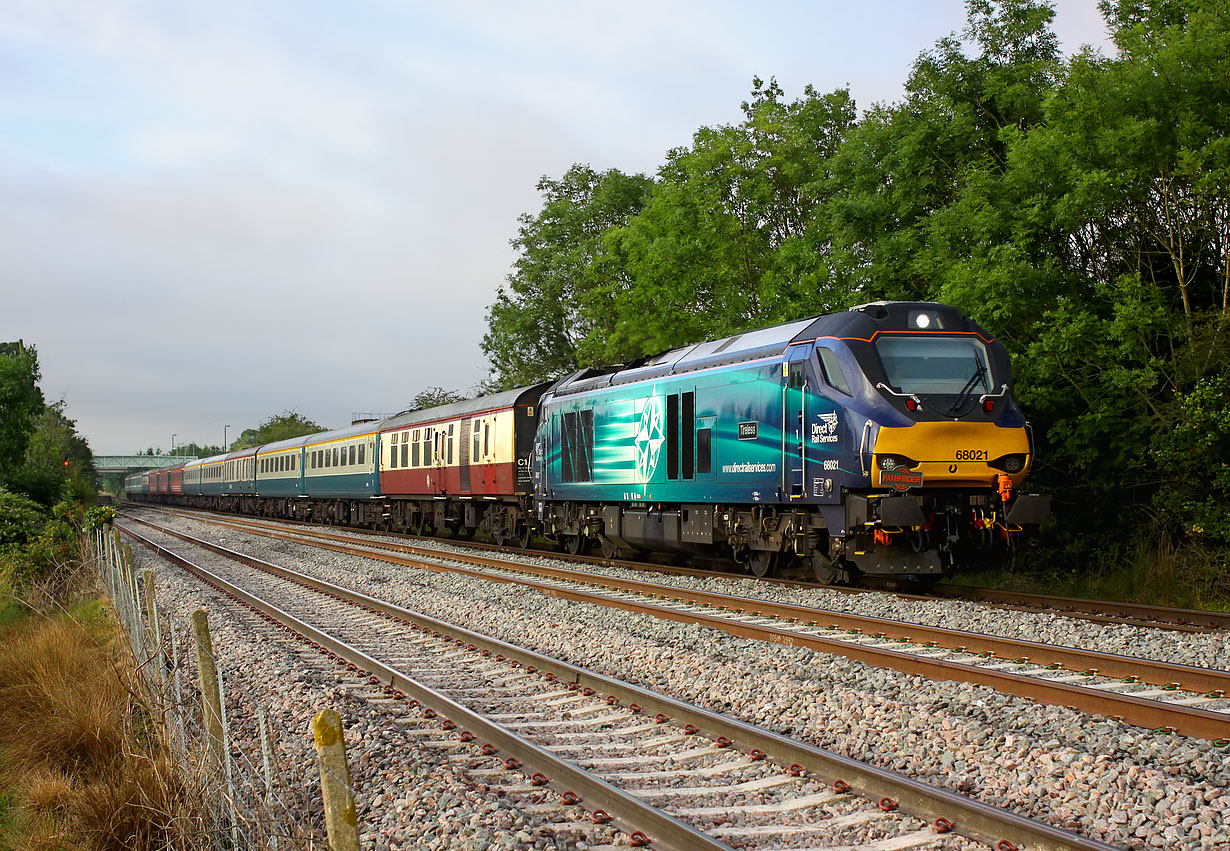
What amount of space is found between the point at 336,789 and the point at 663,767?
2910mm

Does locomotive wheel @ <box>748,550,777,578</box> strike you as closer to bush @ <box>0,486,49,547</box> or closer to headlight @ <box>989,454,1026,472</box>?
headlight @ <box>989,454,1026,472</box>

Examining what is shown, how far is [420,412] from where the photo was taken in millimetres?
30125

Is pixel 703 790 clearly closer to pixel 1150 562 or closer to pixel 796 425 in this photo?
pixel 796 425

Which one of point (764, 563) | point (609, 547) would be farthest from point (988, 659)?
point (609, 547)

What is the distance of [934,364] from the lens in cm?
1198

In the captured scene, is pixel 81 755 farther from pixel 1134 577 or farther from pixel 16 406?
pixel 16 406

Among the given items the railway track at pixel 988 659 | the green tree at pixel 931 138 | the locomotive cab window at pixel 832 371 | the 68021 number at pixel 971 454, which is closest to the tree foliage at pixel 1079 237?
the green tree at pixel 931 138

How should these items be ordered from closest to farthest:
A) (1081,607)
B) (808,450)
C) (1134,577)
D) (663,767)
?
(663,767), (1081,607), (808,450), (1134,577)

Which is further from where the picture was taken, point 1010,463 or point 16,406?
point 16,406

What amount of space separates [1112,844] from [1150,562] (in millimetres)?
10619

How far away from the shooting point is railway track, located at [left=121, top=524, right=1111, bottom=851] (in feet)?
15.3

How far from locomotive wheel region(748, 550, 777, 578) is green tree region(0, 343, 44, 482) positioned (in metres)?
29.9

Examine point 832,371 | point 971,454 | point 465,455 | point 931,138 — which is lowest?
point 971,454

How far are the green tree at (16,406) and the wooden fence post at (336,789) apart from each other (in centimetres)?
3634
